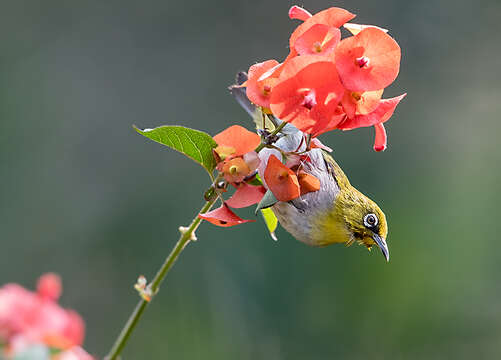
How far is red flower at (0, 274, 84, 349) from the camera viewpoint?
2.29 ft

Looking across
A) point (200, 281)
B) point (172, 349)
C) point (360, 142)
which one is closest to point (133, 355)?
point (172, 349)

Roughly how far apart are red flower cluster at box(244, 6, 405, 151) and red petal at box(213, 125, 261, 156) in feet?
0.19

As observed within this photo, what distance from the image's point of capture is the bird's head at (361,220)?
5.73 feet

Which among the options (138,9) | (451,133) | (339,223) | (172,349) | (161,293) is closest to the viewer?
(339,223)

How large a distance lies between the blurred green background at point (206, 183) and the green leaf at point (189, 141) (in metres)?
2.40

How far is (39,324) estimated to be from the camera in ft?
2.36

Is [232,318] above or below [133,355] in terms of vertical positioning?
above

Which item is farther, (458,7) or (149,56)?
(458,7)

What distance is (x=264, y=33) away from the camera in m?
4.43

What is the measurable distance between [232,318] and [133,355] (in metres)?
0.65

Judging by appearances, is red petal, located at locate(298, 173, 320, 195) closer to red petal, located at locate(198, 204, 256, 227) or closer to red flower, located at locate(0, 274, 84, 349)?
red petal, located at locate(198, 204, 256, 227)

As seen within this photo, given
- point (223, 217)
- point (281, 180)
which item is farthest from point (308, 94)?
point (223, 217)

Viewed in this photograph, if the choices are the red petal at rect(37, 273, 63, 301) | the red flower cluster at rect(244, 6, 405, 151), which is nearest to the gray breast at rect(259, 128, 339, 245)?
the red flower cluster at rect(244, 6, 405, 151)

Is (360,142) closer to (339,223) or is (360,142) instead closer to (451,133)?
(451,133)
